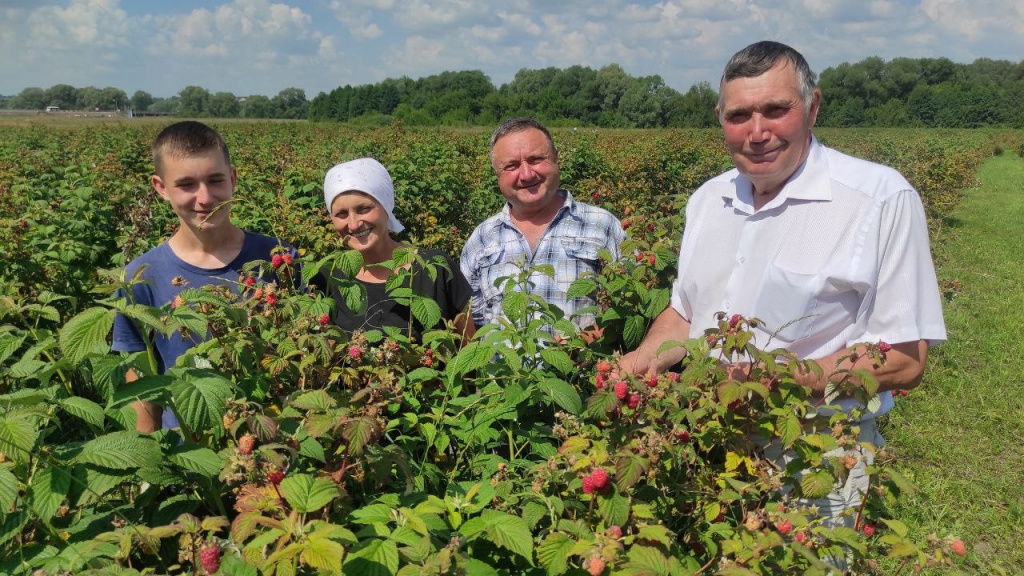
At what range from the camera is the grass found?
351 cm

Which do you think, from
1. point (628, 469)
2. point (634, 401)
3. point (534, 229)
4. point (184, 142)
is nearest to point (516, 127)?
point (534, 229)

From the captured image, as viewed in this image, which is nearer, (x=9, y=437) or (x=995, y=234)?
(x=9, y=437)

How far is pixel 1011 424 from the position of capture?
475 cm

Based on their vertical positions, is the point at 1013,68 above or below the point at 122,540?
above

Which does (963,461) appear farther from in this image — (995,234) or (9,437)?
(995,234)

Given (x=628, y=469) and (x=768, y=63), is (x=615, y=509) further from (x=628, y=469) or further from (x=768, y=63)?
(x=768, y=63)

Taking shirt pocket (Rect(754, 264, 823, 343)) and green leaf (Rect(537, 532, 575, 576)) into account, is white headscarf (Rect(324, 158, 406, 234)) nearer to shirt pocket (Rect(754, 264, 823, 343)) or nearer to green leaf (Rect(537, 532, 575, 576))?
shirt pocket (Rect(754, 264, 823, 343))

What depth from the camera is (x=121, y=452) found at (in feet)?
3.58

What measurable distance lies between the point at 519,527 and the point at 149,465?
2.09ft

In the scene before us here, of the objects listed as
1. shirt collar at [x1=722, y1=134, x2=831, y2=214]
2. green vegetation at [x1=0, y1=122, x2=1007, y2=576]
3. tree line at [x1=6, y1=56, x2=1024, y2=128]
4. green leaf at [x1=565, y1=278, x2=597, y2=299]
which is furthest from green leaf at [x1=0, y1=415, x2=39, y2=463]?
tree line at [x1=6, y1=56, x2=1024, y2=128]

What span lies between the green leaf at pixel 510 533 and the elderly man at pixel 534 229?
6.13ft

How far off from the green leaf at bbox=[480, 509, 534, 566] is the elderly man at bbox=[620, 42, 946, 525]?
71cm

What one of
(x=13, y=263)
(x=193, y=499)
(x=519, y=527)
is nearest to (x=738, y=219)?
(x=519, y=527)

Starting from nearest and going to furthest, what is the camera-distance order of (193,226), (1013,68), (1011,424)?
(193,226)
(1011,424)
(1013,68)
